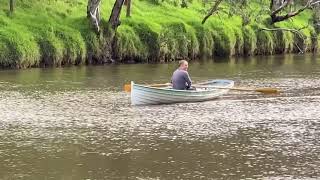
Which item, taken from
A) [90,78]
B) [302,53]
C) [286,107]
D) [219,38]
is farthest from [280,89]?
[302,53]

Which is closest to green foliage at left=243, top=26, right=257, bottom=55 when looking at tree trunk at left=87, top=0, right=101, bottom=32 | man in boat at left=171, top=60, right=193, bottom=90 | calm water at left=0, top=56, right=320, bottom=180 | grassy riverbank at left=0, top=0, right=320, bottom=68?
grassy riverbank at left=0, top=0, right=320, bottom=68

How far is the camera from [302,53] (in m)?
61.1

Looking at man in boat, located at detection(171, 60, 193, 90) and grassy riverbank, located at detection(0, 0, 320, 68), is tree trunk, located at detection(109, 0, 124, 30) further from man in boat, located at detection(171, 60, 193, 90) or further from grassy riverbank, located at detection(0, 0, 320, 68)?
man in boat, located at detection(171, 60, 193, 90)

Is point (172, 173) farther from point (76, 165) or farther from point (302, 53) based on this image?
point (302, 53)

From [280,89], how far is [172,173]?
1752 centimetres

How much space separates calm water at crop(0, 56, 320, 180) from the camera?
13336mm

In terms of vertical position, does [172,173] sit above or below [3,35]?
below

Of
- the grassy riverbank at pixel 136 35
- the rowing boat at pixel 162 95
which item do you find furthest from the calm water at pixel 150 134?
the grassy riverbank at pixel 136 35

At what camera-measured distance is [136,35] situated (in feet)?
152

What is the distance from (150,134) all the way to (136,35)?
29.5m

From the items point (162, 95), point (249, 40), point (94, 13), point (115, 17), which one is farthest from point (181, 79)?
point (249, 40)

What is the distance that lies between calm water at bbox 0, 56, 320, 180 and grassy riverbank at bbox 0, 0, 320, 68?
29.5ft

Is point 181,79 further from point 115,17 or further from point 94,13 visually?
point 115,17

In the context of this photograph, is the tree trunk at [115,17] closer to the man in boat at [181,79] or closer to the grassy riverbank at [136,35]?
the grassy riverbank at [136,35]
